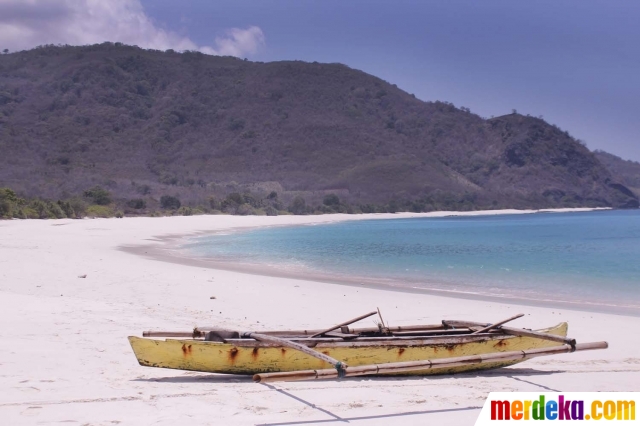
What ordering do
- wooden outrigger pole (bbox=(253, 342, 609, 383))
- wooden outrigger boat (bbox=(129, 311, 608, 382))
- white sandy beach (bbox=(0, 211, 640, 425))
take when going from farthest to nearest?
wooden outrigger boat (bbox=(129, 311, 608, 382)) < wooden outrigger pole (bbox=(253, 342, 609, 383)) < white sandy beach (bbox=(0, 211, 640, 425))

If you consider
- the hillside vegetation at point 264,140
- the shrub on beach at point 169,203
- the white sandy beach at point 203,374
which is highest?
the hillside vegetation at point 264,140

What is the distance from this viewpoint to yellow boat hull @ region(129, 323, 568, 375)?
6.25 metres

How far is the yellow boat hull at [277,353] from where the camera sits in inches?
246

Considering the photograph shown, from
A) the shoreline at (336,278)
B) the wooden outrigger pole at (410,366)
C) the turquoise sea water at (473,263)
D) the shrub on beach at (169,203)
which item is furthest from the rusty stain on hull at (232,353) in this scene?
the shrub on beach at (169,203)

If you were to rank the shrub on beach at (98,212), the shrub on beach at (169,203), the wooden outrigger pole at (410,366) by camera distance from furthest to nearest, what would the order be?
the shrub on beach at (169,203) < the shrub on beach at (98,212) < the wooden outrigger pole at (410,366)

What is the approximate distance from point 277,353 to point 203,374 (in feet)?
2.74

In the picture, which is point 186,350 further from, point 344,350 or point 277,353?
point 344,350

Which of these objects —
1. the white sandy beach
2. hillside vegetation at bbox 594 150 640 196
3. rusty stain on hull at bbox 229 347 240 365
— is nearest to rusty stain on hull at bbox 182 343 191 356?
the white sandy beach

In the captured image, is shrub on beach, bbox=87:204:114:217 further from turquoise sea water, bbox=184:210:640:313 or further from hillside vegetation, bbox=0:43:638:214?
hillside vegetation, bbox=0:43:638:214

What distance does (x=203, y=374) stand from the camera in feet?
22.1

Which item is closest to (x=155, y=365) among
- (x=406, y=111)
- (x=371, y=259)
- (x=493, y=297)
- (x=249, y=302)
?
(x=249, y=302)

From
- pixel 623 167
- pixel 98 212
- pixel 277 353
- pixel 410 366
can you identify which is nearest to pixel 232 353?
pixel 277 353

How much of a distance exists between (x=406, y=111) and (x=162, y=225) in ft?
293

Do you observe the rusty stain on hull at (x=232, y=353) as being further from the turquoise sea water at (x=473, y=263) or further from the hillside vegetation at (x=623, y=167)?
the hillside vegetation at (x=623, y=167)
